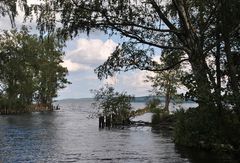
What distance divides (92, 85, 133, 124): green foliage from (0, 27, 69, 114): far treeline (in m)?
35.9

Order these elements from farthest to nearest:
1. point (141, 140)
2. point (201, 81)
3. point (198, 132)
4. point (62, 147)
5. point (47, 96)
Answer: point (47, 96) < point (141, 140) < point (62, 147) < point (198, 132) < point (201, 81)

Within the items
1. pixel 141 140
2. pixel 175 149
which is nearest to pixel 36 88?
pixel 141 140

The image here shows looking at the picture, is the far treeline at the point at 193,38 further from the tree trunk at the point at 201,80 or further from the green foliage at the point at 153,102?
the green foliage at the point at 153,102

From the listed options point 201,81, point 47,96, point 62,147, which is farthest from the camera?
point 47,96

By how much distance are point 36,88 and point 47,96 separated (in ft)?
31.0

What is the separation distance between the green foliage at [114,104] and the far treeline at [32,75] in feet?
118

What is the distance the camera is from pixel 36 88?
4877 inches

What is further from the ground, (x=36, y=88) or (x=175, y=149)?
(x=36, y=88)

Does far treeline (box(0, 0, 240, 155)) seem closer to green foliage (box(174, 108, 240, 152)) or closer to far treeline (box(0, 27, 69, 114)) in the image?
green foliage (box(174, 108, 240, 152))

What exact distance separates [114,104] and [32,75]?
6635 centimetres

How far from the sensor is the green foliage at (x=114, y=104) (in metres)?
57.5

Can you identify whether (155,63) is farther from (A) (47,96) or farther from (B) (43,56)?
(A) (47,96)

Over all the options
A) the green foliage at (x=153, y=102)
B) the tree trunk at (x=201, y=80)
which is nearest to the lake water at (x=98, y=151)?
the tree trunk at (x=201, y=80)

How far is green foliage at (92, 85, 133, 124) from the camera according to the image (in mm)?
57500
